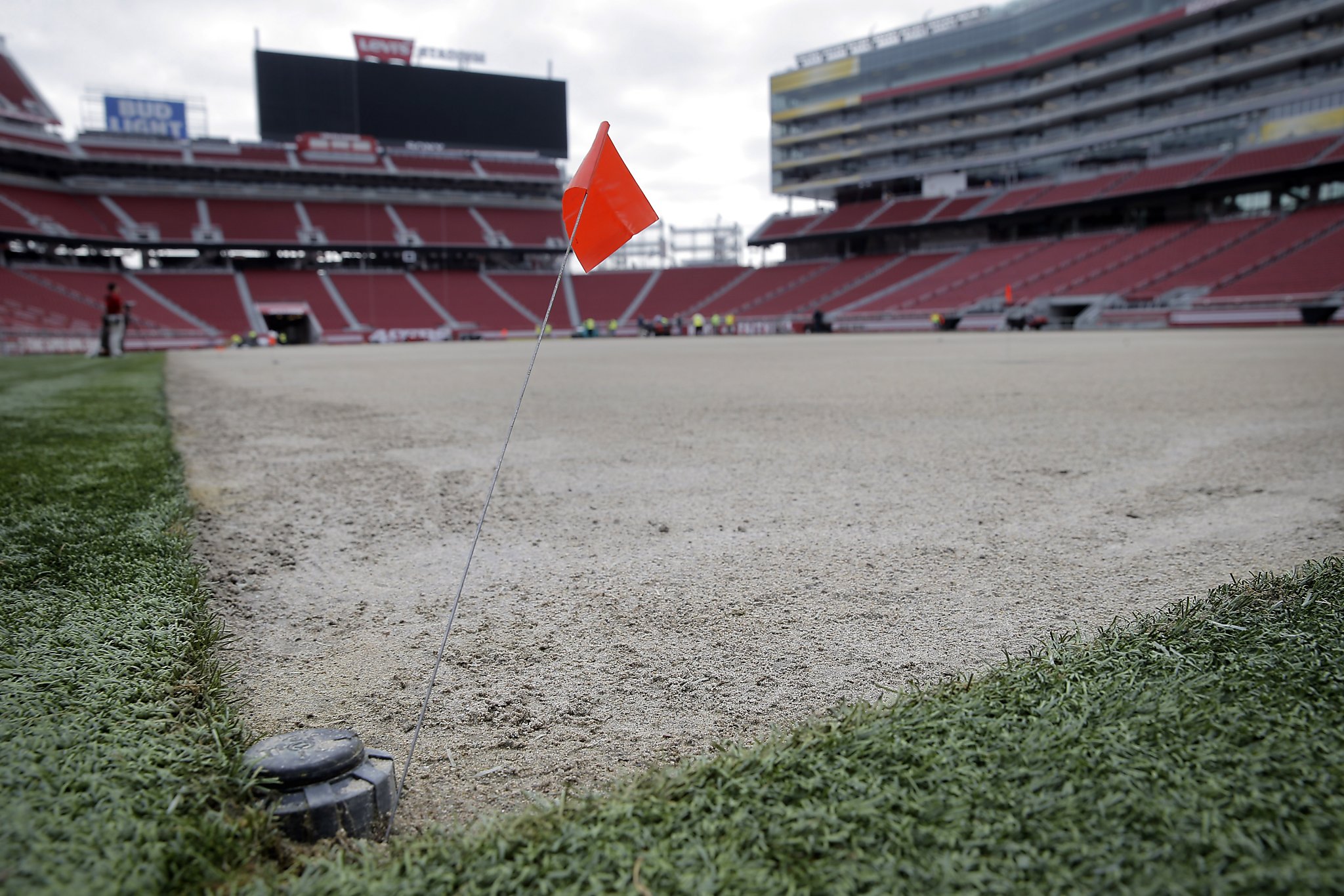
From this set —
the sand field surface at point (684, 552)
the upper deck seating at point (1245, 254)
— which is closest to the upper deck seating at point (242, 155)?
the upper deck seating at point (1245, 254)

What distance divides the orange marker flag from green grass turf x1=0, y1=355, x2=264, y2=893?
1526mm

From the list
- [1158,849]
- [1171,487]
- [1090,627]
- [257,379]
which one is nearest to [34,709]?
[1158,849]

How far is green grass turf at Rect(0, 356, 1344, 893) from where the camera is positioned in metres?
1.05

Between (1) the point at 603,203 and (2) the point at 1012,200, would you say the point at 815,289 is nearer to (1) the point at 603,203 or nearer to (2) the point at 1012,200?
(2) the point at 1012,200

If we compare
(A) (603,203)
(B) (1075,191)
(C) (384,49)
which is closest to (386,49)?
(C) (384,49)

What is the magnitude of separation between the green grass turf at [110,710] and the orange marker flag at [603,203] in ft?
5.01

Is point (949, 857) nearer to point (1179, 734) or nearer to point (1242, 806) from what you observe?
point (1242, 806)

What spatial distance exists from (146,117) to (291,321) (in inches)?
713

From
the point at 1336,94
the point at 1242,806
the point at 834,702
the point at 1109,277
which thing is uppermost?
the point at 1336,94

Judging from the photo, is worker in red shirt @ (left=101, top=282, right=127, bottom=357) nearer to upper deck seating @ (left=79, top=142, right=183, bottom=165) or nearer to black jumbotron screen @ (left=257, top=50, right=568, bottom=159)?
upper deck seating @ (left=79, top=142, right=183, bottom=165)

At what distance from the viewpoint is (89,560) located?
7.98ft

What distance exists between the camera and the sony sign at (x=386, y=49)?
5588 centimetres

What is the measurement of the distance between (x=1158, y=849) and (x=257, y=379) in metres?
14.7

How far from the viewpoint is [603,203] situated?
7.84 ft
